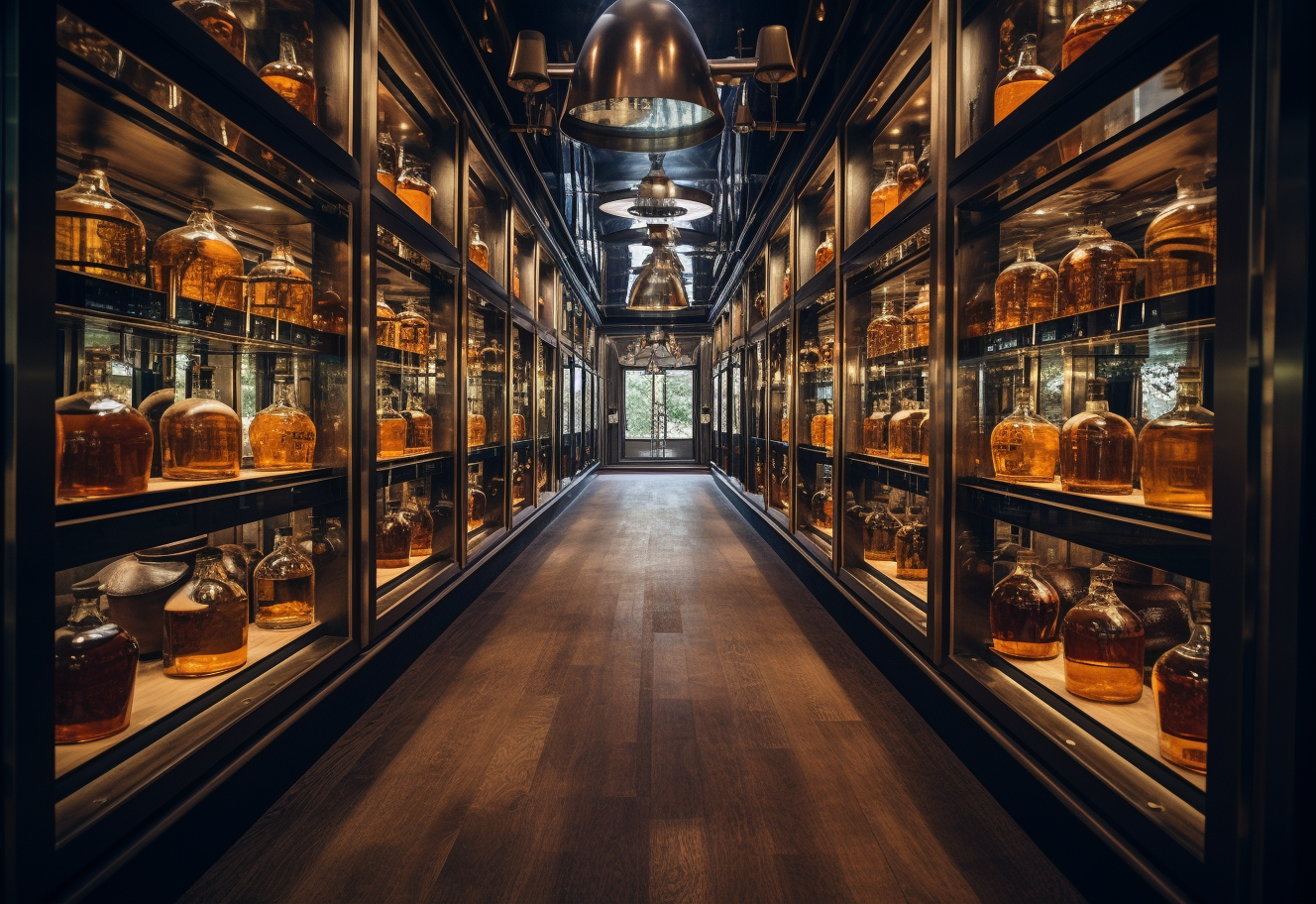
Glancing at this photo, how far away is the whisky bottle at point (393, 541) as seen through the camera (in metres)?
3.25

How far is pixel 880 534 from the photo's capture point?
138 inches

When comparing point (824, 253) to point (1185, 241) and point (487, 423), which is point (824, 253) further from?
point (1185, 241)

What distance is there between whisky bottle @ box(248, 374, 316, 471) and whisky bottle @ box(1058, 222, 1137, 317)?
2.41 meters

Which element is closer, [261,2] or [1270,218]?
[1270,218]

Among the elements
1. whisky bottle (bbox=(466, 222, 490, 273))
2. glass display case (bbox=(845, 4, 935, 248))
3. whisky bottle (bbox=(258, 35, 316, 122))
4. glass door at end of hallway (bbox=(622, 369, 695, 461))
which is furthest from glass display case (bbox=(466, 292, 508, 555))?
glass door at end of hallway (bbox=(622, 369, 695, 461))

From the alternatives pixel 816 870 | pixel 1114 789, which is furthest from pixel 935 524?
pixel 816 870

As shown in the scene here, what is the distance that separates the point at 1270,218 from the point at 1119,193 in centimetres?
113

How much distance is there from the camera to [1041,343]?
1.96 metres

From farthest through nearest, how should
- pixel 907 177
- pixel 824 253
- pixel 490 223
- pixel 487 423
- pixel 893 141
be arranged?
pixel 490 223
pixel 487 423
pixel 824 253
pixel 893 141
pixel 907 177

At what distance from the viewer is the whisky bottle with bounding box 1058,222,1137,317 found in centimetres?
195

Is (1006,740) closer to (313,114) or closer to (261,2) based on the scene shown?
(313,114)

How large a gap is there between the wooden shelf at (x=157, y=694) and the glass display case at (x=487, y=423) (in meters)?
1.82

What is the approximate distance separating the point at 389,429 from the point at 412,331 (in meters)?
0.59

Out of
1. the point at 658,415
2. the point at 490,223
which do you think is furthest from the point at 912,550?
the point at 658,415
